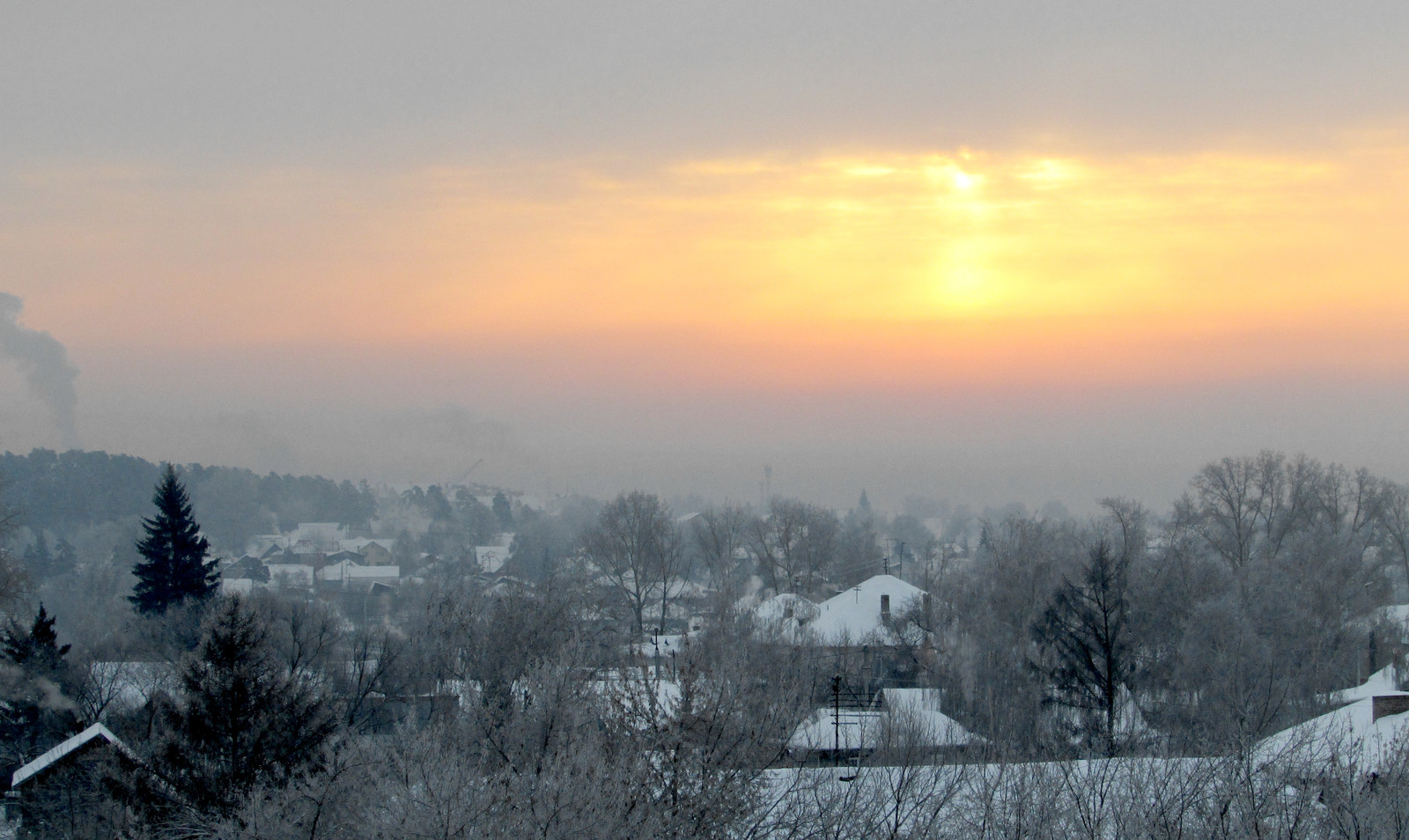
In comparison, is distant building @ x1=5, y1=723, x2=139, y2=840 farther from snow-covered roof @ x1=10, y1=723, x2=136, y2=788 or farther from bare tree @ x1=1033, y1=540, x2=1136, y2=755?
bare tree @ x1=1033, y1=540, x2=1136, y2=755

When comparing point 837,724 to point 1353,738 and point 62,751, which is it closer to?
point 1353,738

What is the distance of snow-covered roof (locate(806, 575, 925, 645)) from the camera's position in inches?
1957

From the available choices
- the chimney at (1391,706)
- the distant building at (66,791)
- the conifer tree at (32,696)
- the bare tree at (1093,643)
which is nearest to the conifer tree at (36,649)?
the conifer tree at (32,696)

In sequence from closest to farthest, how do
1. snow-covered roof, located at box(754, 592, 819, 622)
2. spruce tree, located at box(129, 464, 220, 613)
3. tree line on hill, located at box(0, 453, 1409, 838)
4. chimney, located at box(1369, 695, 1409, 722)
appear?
1. tree line on hill, located at box(0, 453, 1409, 838)
2. chimney, located at box(1369, 695, 1409, 722)
3. spruce tree, located at box(129, 464, 220, 613)
4. snow-covered roof, located at box(754, 592, 819, 622)

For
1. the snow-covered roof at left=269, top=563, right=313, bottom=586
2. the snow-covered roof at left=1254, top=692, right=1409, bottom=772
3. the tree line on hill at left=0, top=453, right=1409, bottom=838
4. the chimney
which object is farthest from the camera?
the snow-covered roof at left=269, top=563, right=313, bottom=586

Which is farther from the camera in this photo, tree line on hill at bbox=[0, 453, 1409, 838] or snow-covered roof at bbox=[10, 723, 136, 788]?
snow-covered roof at bbox=[10, 723, 136, 788]

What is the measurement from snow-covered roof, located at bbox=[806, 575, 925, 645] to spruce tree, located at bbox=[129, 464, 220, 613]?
82.7 feet

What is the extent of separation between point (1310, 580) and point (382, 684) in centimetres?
3460

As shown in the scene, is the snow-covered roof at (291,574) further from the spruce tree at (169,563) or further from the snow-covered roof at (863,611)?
the snow-covered roof at (863,611)

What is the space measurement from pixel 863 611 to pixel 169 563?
102 feet

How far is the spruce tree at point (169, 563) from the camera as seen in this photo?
42.1 meters

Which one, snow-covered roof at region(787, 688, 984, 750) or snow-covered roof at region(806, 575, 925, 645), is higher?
snow-covered roof at region(787, 688, 984, 750)

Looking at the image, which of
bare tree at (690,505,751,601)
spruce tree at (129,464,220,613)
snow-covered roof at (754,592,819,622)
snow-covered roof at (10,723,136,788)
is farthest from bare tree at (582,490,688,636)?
snow-covered roof at (10,723,136,788)

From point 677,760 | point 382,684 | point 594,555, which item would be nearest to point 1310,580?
point 382,684
